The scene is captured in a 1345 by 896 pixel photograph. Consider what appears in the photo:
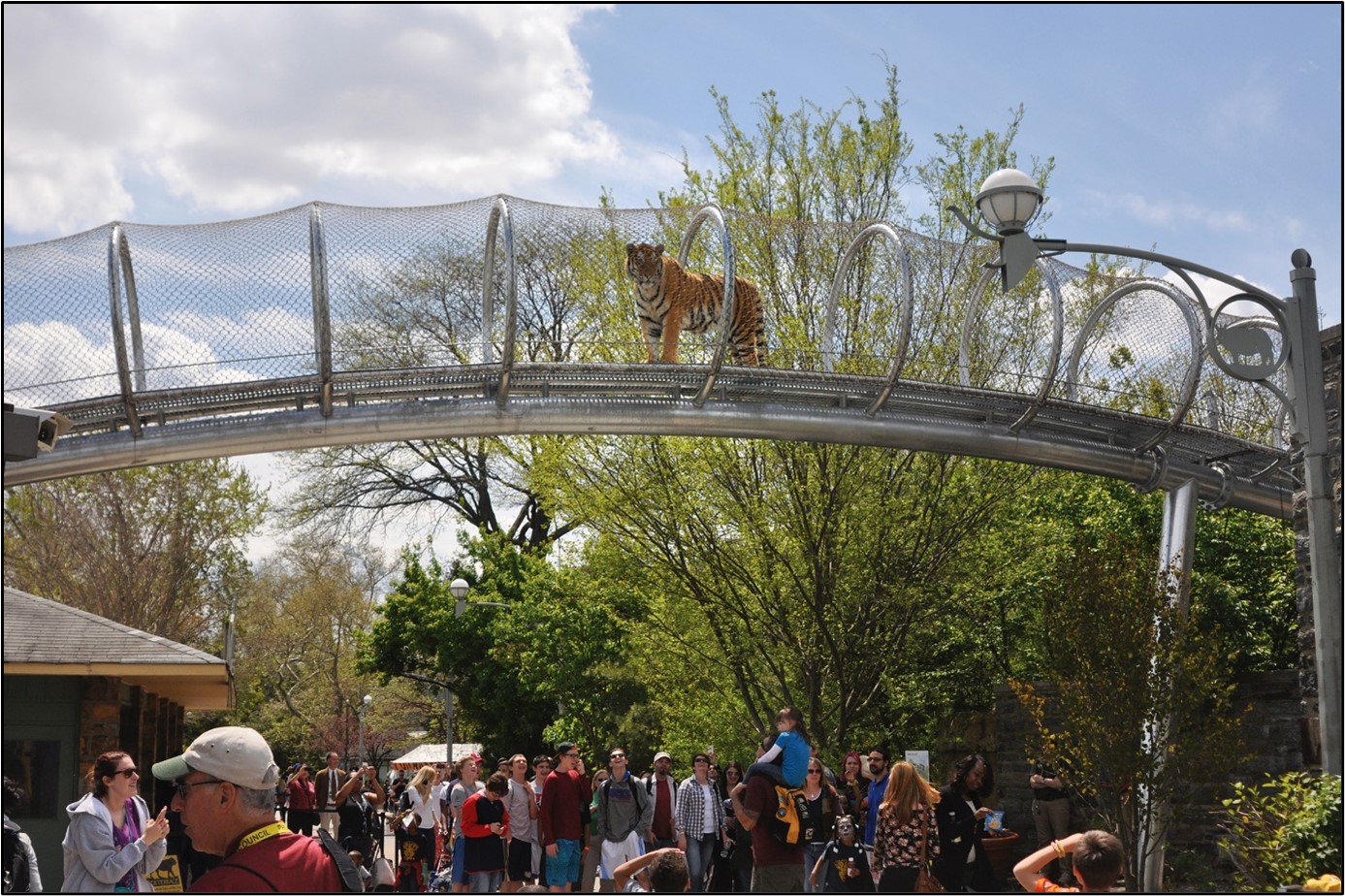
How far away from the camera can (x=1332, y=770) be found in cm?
1052

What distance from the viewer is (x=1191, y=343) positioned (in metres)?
16.4

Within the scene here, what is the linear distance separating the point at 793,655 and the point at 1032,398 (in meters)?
6.88

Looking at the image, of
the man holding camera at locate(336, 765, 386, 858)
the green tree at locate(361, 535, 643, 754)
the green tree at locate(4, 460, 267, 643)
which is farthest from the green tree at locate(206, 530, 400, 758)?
the man holding camera at locate(336, 765, 386, 858)

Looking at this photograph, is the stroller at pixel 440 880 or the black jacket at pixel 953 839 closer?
the black jacket at pixel 953 839

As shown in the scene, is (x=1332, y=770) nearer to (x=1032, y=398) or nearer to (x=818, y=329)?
(x=1032, y=398)

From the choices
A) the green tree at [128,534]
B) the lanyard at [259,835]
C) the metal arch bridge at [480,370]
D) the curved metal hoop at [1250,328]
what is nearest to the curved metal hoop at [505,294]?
the metal arch bridge at [480,370]

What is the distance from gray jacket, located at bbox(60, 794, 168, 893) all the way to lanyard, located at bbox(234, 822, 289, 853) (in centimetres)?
451

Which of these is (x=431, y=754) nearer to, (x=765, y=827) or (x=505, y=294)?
(x=505, y=294)

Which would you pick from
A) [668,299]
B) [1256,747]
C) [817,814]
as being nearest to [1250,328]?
[817,814]

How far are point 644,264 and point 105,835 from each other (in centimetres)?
890

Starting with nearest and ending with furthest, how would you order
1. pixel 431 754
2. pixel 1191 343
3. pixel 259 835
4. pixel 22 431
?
pixel 259 835 → pixel 22 431 → pixel 1191 343 → pixel 431 754

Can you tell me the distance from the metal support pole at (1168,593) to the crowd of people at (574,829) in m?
1.10

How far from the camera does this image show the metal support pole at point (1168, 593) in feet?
42.0

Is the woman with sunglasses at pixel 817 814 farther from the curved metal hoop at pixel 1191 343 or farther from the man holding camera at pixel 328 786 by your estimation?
the man holding camera at pixel 328 786
